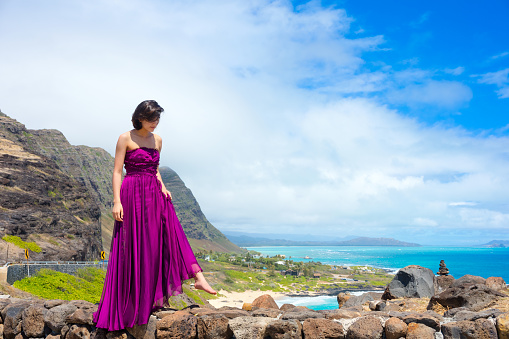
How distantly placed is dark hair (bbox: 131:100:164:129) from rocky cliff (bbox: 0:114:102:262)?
31.9 meters

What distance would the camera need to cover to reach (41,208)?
48.6 m

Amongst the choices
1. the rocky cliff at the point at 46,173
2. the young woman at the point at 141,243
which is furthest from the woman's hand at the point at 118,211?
the rocky cliff at the point at 46,173

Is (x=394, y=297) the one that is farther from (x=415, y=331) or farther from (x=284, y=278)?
A: (x=284, y=278)

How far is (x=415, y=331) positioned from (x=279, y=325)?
1.41 meters

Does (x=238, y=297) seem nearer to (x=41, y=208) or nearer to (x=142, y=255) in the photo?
(x=41, y=208)

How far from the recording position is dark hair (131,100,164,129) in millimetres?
4473

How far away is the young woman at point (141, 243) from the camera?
168 inches

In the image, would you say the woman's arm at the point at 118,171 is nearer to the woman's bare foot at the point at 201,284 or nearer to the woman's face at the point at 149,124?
the woman's face at the point at 149,124

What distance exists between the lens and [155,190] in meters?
4.57

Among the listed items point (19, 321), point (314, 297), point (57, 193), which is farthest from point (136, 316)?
point (314, 297)

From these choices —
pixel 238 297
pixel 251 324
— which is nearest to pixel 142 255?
pixel 251 324

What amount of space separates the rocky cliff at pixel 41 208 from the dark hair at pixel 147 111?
31.9 metres

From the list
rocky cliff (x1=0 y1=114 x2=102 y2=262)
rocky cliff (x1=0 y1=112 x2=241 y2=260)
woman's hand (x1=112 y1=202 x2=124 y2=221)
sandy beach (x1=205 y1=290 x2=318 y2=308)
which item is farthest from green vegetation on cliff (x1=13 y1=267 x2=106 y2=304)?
sandy beach (x1=205 y1=290 x2=318 y2=308)

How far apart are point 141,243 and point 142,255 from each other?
139 mm
